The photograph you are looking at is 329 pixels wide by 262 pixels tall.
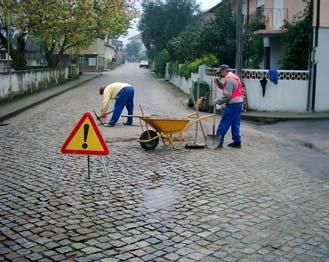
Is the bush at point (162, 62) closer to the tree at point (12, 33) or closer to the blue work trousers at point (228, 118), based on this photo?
the tree at point (12, 33)

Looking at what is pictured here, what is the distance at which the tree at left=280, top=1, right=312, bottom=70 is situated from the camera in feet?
61.0

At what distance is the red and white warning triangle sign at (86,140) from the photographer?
6.89 m

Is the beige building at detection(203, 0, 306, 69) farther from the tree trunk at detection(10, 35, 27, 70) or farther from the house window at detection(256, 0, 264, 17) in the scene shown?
the tree trunk at detection(10, 35, 27, 70)

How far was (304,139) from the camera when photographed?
1258 cm

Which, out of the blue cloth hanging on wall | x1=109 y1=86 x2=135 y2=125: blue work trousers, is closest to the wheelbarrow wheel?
x1=109 y1=86 x2=135 y2=125: blue work trousers

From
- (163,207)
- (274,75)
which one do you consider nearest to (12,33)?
(274,75)

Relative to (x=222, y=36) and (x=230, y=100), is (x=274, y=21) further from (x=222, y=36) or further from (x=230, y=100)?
(x=230, y=100)

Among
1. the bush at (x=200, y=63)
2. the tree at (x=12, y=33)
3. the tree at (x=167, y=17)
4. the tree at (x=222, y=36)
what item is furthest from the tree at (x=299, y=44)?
the tree at (x=167, y=17)

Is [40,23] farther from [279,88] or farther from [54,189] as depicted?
[54,189]

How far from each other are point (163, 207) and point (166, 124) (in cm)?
358

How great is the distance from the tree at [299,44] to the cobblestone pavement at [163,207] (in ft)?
31.4

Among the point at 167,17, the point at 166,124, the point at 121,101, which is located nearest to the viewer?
the point at 166,124

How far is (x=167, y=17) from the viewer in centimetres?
5403

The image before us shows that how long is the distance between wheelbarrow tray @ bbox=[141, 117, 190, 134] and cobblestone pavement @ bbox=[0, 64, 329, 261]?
48 centimetres
